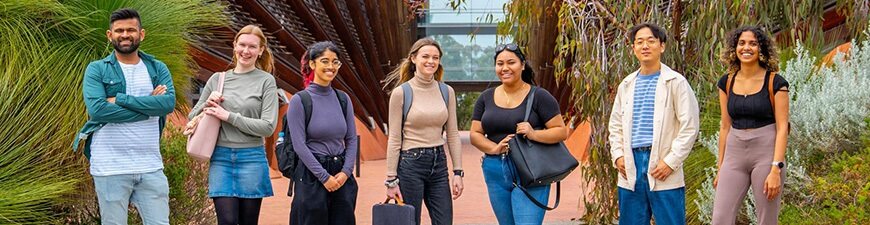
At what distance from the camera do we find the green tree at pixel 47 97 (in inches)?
188

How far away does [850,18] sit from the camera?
657 centimetres

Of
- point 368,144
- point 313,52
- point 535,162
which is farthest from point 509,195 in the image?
point 368,144

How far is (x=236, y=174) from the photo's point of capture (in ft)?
15.3

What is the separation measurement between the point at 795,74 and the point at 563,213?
13.6 feet

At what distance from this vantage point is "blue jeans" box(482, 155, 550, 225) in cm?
455

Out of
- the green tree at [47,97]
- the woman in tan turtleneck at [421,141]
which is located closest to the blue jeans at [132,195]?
the green tree at [47,97]

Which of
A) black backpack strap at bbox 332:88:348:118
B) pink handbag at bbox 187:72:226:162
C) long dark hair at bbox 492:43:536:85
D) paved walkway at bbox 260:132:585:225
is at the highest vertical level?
long dark hair at bbox 492:43:536:85

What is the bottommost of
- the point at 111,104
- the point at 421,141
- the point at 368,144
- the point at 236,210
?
the point at 368,144

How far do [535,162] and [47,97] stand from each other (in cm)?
268

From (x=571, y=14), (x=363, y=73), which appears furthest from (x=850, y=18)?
(x=363, y=73)

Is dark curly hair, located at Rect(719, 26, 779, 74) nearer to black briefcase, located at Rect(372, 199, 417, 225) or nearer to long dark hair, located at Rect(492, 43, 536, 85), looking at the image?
long dark hair, located at Rect(492, 43, 536, 85)

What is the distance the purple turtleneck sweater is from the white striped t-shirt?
675 mm

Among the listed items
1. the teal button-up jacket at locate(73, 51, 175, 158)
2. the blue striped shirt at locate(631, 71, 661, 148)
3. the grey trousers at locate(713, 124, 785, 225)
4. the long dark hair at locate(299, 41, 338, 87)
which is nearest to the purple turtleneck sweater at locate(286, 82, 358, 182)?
the long dark hair at locate(299, 41, 338, 87)

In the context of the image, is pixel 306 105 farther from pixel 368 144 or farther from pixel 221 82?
pixel 368 144
